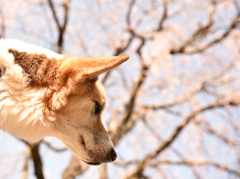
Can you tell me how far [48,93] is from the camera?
1.95 meters

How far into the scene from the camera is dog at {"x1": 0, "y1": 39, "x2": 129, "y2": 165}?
1.84 metres

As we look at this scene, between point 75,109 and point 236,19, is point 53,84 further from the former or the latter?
point 236,19

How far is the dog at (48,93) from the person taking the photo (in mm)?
1845

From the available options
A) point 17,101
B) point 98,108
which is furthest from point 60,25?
point 17,101

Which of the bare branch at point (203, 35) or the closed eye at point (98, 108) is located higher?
the closed eye at point (98, 108)

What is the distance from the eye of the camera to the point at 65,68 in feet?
6.47

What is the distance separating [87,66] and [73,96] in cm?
30

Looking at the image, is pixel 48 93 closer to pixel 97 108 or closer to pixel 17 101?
pixel 17 101

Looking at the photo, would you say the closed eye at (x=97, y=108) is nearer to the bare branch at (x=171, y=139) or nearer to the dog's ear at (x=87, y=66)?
the dog's ear at (x=87, y=66)

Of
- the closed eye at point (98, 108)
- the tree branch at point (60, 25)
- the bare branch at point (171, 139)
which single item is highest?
the closed eye at point (98, 108)

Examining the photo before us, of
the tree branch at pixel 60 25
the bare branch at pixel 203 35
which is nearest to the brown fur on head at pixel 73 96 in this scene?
the tree branch at pixel 60 25

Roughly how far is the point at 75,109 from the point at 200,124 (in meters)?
4.54

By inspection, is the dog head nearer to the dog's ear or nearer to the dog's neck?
the dog's ear

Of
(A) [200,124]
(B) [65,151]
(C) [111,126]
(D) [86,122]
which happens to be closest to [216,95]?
(A) [200,124]
